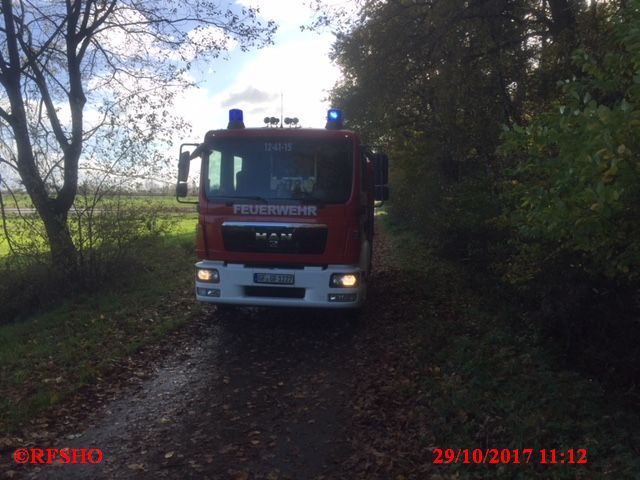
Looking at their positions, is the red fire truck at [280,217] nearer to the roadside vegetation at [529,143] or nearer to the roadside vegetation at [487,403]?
the roadside vegetation at [487,403]

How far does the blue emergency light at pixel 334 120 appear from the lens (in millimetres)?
8133

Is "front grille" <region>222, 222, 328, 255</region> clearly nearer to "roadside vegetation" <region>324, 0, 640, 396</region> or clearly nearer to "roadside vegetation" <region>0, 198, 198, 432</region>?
"roadside vegetation" <region>0, 198, 198, 432</region>

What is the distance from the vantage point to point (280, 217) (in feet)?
24.2

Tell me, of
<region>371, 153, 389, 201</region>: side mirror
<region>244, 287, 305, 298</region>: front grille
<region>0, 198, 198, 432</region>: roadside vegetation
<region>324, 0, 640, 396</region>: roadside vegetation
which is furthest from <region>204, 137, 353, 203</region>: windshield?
<region>0, 198, 198, 432</region>: roadside vegetation

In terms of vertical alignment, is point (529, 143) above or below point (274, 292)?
above

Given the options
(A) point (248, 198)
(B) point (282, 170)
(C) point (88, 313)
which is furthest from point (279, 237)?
(C) point (88, 313)

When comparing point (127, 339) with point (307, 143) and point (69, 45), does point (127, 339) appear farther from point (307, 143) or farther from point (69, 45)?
point (69, 45)

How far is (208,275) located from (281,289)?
1107mm

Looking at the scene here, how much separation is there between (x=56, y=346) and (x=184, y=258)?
329 inches

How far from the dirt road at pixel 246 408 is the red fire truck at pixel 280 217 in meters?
0.72

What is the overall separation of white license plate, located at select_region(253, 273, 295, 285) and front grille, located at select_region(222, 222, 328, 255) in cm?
33

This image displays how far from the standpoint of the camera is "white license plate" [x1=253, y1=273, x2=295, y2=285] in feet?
24.2

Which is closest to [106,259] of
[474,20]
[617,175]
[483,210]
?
[483,210]

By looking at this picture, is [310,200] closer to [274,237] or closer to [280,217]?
[280,217]
